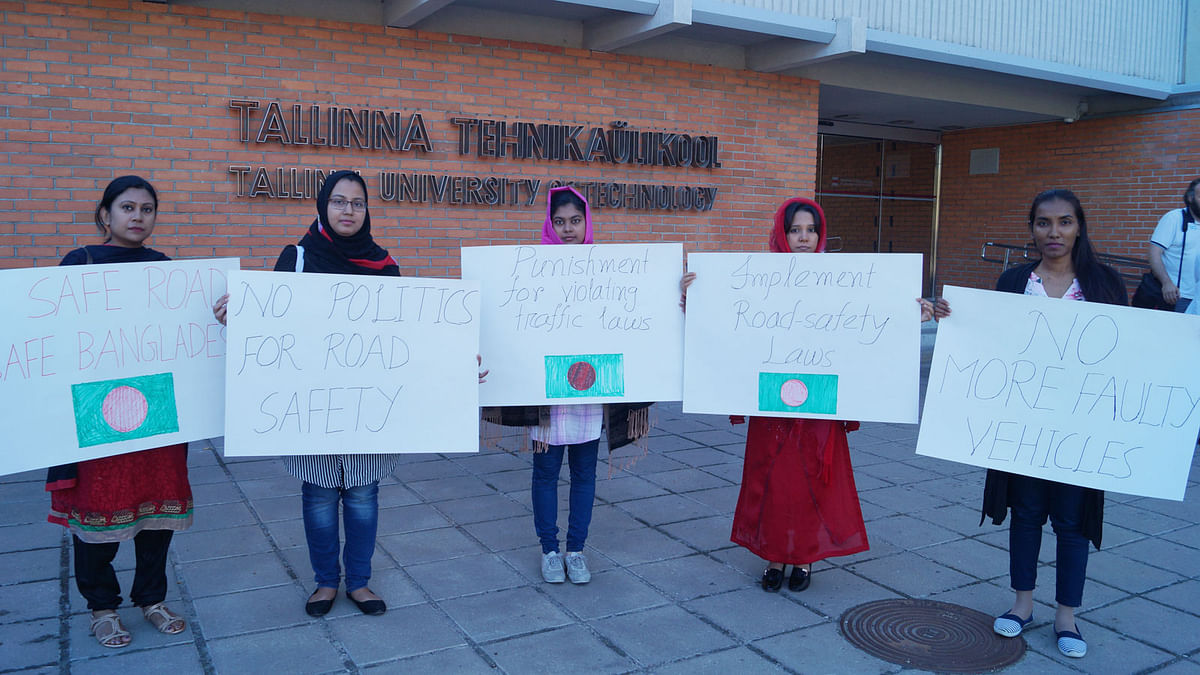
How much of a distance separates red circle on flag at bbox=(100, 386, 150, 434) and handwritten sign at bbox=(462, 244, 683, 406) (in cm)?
132

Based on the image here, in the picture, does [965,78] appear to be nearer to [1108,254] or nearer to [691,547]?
[1108,254]

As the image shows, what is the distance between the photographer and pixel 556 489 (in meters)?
4.04

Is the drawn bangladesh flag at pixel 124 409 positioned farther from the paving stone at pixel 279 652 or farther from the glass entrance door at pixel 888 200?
the glass entrance door at pixel 888 200

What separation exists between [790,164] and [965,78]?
10.9ft

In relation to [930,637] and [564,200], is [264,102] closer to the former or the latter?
[564,200]

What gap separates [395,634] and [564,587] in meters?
0.84

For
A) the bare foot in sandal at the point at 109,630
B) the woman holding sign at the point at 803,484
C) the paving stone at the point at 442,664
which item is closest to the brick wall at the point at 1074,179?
the woman holding sign at the point at 803,484

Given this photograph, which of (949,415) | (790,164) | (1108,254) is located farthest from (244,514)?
(1108,254)

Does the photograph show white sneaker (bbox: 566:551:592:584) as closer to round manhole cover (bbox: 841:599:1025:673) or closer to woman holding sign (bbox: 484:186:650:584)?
woman holding sign (bbox: 484:186:650:584)

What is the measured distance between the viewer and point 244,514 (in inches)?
195

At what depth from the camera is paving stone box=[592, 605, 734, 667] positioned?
3.37 meters

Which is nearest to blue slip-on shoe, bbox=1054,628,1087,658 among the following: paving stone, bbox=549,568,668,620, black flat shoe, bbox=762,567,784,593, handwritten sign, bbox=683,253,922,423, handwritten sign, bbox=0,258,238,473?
handwritten sign, bbox=683,253,922,423

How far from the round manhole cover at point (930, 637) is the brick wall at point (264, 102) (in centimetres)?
526

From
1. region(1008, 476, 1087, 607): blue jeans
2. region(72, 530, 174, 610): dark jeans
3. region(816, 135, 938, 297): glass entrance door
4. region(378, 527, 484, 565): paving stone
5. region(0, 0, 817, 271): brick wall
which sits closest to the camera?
region(72, 530, 174, 610): dark jeans
